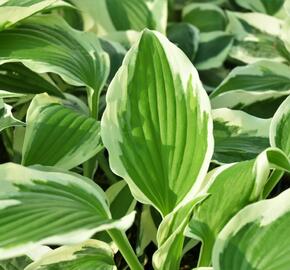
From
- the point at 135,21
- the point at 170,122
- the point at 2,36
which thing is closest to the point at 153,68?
the point at 170,122

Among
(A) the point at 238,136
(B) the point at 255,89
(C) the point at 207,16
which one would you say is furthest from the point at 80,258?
(C) the point at 207,16

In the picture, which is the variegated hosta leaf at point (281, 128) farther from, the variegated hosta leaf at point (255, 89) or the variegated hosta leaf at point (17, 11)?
the variegated hosta leaf at point (17, 11)

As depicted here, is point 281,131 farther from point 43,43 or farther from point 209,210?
point 43,43

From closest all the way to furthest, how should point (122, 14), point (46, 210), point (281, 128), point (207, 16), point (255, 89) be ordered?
point (46, 210) < point (281, 128) < point (255, 89) < point (122, 14) < point (207, 16)

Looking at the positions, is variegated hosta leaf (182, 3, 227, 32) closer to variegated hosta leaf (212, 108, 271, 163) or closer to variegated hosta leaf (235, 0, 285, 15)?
variegated hosta leaf (235, 0, 285, 15)

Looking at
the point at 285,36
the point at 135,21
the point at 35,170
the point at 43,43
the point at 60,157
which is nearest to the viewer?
the point at 35,170

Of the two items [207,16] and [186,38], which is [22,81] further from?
[207,16]

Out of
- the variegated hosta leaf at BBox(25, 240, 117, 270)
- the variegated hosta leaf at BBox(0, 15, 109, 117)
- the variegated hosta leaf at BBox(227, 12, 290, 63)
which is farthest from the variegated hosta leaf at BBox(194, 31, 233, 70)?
the variegated hosta leaf at BBox(25, 240, 117, 270)

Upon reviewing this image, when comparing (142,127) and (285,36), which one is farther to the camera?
(285,36)
